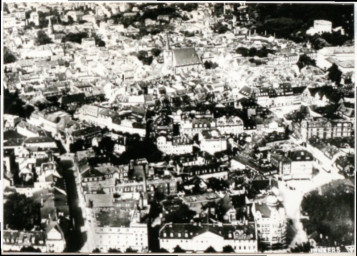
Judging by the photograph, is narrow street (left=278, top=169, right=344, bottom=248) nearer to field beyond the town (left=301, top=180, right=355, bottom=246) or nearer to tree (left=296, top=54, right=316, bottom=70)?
field beyond the town (left=301, top=180, right=355, bottom=246)

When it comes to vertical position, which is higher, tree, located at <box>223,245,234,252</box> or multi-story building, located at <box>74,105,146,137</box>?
multi-story building, located at <box>74,105,146,137</box>

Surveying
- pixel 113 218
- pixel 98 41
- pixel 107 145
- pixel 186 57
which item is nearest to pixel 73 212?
pixel 113 218

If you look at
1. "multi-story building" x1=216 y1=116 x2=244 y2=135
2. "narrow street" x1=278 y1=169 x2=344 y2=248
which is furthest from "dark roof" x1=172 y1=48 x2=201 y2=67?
"narrow street" x1=278 y1=169 x2=344 y2=248

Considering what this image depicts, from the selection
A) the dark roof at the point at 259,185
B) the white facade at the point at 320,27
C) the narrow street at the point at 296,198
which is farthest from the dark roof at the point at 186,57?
the narrow street at the point at 296,198

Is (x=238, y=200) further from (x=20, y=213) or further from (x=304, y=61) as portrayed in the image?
(x=20, y=213)

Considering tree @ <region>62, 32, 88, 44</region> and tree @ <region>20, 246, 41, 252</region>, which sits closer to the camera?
tree @ <region>20, 246, 41, 252</region>

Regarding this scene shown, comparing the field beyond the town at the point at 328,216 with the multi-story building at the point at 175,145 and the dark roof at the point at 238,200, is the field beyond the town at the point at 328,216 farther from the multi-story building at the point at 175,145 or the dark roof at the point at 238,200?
the multi-story building at the point at 175,145

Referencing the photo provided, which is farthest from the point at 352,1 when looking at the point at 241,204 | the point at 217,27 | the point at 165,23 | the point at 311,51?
the point at 241,204
